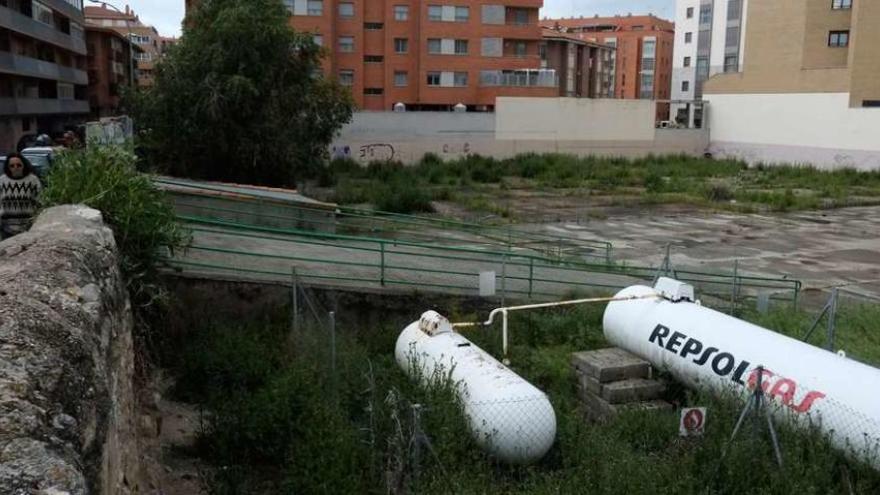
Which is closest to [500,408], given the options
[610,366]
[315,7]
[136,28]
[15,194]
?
[610,366]

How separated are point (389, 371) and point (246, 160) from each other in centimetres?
1751

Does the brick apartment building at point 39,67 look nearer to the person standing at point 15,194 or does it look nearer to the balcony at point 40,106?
the balcony at point 40,106

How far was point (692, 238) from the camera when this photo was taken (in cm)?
2364

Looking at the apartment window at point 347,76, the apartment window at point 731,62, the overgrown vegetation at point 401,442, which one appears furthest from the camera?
the apartment window at point 731,62

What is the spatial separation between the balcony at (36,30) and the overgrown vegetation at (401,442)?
1654 inches

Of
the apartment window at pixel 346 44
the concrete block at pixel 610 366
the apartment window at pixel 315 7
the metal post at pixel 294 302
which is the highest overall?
the apartment window at pixel 315 7

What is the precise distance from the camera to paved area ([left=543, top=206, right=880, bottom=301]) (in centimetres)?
1939

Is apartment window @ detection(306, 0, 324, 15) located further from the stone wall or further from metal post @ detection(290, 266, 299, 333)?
the stone wall

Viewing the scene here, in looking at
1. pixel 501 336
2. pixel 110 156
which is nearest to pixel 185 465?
pixel 110 156

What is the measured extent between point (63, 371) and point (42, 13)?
57.6 m

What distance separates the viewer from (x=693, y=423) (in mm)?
7266

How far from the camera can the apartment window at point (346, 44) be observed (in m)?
55.0

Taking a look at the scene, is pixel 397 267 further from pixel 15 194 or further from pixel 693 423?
pixel 693 423

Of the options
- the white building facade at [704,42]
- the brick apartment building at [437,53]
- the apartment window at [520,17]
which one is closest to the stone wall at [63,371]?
the brick apartment building at [437,53]
